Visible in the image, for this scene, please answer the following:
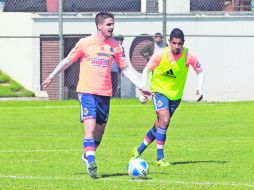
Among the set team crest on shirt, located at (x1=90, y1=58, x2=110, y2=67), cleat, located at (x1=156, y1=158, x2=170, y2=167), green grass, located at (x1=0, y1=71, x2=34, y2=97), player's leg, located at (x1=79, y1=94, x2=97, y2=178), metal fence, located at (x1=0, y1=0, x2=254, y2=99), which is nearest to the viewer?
player's leg, located at (x1=79, y1=94, x2=97, y2=178)

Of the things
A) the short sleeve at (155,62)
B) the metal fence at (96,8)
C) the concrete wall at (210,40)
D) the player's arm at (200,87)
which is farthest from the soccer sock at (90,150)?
the concrete wall at (210,40)

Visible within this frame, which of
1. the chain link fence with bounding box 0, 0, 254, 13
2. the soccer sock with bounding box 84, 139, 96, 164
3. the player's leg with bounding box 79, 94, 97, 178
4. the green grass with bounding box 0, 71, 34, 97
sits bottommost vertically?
the green grass with bounding box 0, 71, 34, 97

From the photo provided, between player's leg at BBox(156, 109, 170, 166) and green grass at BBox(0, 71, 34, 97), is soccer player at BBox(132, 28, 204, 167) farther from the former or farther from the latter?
green grass at BBox(0, 71, 34, 97)

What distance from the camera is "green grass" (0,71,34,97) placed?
100ft

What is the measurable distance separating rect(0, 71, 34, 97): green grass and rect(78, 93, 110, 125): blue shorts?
18.1 metres

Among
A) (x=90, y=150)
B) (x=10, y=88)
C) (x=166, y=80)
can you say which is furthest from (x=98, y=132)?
(x=10, y=88)

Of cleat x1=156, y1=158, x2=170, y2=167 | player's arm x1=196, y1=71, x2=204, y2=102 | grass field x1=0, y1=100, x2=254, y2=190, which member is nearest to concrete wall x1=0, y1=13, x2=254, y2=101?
grass field x1=0, y1=100, x2=254, y2=190

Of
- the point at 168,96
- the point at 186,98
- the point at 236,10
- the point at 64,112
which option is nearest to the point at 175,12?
the point at 236,10

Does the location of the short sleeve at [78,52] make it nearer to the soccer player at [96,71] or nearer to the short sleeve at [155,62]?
the soccer player at [96,71]

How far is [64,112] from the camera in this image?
83.0 ft

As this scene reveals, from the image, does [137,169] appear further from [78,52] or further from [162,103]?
[162,103]

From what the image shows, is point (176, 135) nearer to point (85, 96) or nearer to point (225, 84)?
point (85, 96)

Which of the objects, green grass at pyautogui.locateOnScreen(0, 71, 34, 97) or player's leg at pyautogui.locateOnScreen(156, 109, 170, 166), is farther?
green grass at pyautogui.locateOnScreen(0, 71, 34, 97)

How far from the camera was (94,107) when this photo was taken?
12312mm
